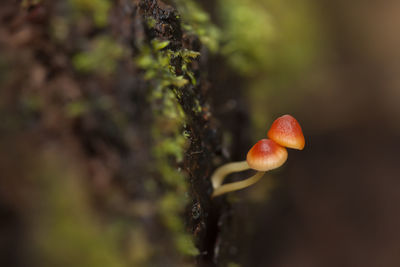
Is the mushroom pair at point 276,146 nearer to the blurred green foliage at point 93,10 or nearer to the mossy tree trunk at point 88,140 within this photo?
the mossy tree trunk at point 88,140

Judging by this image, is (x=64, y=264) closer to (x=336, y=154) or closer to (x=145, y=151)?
(x=145, y=151)

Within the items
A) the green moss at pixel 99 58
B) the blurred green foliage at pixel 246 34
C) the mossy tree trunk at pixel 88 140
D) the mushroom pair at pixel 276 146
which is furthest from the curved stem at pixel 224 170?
the green moss at pixel 99 58

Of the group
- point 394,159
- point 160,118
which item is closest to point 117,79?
point 160,118

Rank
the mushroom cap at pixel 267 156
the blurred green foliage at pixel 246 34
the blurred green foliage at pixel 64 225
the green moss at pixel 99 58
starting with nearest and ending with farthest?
the blurred green foliage at pixel 64 225
the green moss at pixel 99 58
the mushroom cap at pixel 267 156
the blurred green foliage at pixel 246 34

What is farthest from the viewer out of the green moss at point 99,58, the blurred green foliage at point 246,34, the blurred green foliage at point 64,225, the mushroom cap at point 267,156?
the blurred green foliage at point 246,34

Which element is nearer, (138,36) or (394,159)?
(138,36)


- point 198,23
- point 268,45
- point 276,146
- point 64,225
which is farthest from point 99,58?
point 268,45
